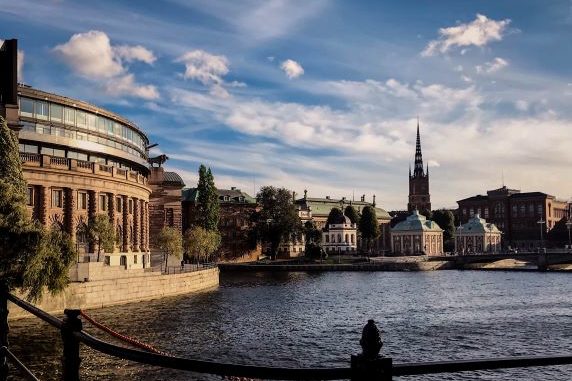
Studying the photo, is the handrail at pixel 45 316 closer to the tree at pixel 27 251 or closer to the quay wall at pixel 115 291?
the tree at pixel 27 251

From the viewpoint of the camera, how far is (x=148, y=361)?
500cm

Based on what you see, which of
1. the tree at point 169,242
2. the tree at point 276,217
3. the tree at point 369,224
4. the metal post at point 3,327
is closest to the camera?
the metal post at point 3,327

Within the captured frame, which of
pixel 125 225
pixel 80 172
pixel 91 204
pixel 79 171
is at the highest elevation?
pixel 79 171

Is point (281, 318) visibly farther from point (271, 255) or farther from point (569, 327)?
point (271, 255)

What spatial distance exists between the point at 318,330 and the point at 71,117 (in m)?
49.2

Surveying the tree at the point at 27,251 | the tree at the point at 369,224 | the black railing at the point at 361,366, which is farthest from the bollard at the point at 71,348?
the tree at the point at 369,224

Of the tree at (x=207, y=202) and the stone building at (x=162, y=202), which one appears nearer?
the stone building at (x=162, y=202)

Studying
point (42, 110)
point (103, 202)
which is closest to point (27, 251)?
point (103, 202)

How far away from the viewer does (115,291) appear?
200ft

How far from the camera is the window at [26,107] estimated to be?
74.8m

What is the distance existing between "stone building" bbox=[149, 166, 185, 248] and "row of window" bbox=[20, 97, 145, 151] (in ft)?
77.9

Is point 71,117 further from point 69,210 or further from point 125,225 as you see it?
point 125,225

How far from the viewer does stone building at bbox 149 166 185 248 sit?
11694cm

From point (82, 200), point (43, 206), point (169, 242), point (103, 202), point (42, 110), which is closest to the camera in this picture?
point (43, 206)
